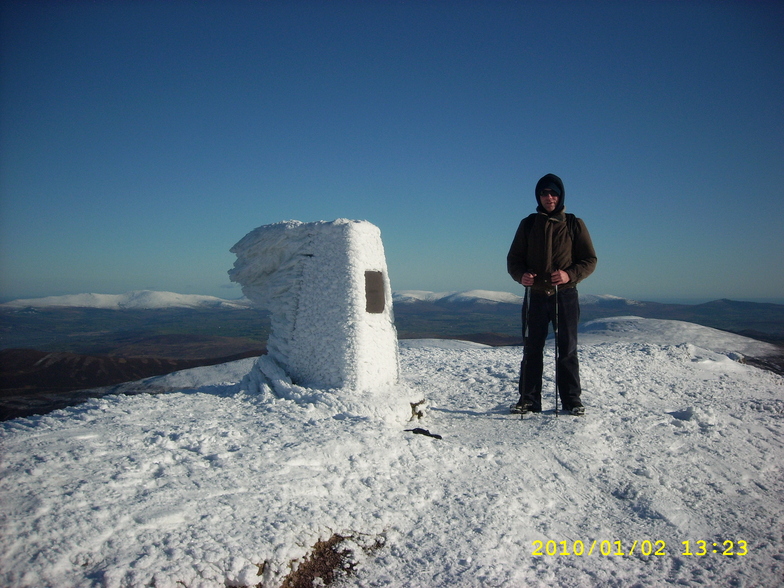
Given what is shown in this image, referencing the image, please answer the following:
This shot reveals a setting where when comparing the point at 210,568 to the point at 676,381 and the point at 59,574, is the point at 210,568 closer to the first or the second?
the point at 59,574

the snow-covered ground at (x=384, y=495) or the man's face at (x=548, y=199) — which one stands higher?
the man's face at (x=548, y=199)

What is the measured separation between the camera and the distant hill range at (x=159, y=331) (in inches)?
366

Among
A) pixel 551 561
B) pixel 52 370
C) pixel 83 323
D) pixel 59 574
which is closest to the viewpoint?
pixel 59 574

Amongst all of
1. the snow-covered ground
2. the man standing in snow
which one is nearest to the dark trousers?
the man standing in snow

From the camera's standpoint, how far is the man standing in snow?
4.95 meters

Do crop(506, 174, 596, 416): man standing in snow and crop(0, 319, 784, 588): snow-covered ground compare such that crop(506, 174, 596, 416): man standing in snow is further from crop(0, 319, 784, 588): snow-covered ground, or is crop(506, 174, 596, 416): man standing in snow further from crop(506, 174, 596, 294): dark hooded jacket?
crop(0, 319, 784, 588): snow-covered ground

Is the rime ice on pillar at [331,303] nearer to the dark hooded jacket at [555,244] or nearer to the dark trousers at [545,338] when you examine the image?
the dark trousers at [545,338]

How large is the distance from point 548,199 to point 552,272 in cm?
81

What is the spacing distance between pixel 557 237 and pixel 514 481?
267 cm

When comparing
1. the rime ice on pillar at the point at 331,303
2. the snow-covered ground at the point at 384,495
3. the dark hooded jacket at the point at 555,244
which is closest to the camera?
the snow-covered ground at the point at 384,495

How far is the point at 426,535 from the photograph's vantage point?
285 cm

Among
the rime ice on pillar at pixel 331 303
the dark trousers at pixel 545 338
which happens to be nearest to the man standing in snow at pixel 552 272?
the dark trousers at pixel 545 338

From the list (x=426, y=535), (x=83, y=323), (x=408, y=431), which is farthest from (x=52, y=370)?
(x=83, y=323)

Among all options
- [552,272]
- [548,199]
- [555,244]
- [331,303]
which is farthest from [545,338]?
[331,303]
